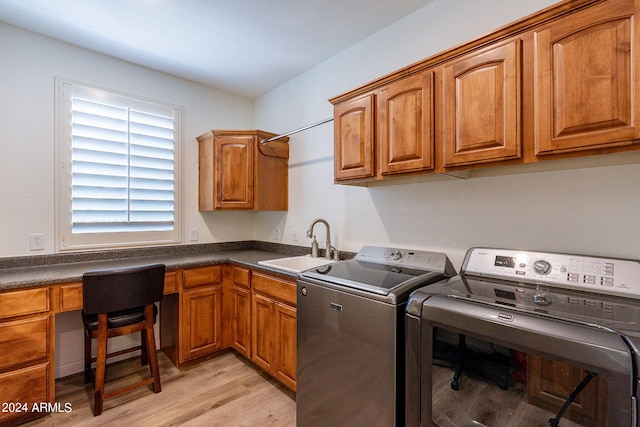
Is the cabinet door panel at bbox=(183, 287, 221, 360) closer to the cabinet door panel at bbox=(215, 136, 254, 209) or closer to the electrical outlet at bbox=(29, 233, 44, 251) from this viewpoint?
the cabinet door panel at bbox=(215, 136, 254, 209)

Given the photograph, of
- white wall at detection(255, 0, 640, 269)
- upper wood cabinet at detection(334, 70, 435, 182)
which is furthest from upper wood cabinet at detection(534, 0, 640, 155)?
upper wood cabinet at detection(334, 70, 435, 182)

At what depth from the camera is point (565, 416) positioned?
924 mm

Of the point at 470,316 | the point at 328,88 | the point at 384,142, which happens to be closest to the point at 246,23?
the point at 328,88

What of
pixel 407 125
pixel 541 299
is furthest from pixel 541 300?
pixel 407 125

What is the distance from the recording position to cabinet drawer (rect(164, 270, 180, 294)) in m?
2.30

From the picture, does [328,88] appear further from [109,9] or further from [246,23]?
[109,9]

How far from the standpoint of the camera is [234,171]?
9.19 feet

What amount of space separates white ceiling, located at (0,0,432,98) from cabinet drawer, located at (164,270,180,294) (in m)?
1.80

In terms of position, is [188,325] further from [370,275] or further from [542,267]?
[542,267]

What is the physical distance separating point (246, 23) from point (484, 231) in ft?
6.78

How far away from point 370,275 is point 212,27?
2024 millimetres

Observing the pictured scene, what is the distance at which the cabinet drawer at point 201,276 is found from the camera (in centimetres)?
240

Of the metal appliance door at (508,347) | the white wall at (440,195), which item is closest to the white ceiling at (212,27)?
the white wall at (440,195)

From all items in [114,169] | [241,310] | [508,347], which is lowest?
[241,310]
